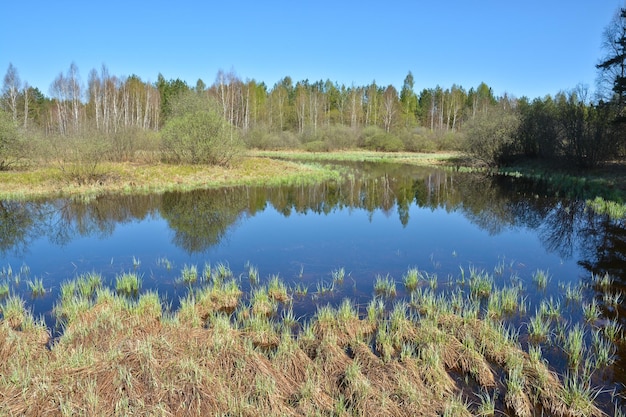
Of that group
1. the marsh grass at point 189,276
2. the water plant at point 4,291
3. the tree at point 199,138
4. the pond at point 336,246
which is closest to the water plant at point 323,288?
the pond at point 336,246

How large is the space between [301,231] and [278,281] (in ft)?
19.6

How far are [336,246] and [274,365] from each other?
7.57m

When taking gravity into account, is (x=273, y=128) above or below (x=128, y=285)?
above

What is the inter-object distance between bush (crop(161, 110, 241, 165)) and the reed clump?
23.1 meters

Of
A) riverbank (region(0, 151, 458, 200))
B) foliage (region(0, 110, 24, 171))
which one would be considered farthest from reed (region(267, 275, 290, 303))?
foliage (region(0, 110, 24, 171))

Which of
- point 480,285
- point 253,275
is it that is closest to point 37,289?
point 253,275

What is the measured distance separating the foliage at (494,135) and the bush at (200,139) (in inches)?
892

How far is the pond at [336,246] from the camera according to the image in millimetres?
8414

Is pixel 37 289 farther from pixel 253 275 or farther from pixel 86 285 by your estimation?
pixel 253 275

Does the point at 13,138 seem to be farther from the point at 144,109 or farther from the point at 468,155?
the point at 144,109

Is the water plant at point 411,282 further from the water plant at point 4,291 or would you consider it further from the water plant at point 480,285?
the water plant at point 4,291

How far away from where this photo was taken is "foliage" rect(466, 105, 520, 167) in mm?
35656

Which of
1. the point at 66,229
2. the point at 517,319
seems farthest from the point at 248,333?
the point at 66,229

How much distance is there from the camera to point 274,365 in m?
5.21
